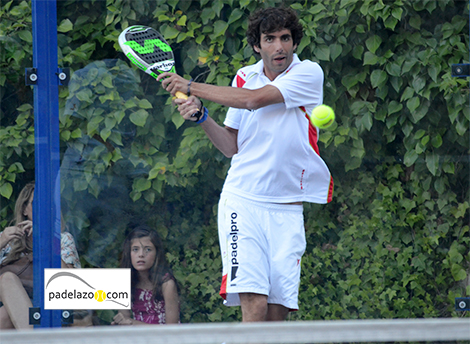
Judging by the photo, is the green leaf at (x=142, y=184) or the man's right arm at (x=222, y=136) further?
the green leaf at (x=142, y=184)

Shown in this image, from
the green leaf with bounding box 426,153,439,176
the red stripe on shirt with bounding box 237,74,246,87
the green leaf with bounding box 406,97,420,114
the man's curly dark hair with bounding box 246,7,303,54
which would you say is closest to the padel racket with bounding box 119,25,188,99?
the red stripe on shirt with bounding box 237,74,246,87

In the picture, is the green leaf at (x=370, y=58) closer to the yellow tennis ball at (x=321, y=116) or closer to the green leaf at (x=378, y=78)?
the green leaf at (x=378, y=78)

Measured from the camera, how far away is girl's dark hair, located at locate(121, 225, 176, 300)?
3934mm

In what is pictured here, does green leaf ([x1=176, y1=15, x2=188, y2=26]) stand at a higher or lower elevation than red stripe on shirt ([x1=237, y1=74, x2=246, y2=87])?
higher

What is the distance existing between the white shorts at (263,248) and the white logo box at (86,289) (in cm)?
74

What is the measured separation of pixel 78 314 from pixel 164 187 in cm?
84

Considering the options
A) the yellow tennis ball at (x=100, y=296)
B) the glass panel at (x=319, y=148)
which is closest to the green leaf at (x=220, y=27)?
the glass panel at (x=319, y=148)

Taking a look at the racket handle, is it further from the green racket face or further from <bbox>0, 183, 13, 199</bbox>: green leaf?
<bbox>0, 183, 13, 199</bbox>: green leaf

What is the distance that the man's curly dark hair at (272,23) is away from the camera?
3.46m

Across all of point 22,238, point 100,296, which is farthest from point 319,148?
point 22,238

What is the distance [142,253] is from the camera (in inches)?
156

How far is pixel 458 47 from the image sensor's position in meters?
3.82

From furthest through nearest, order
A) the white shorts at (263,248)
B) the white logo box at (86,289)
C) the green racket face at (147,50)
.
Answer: the white logo box at (86,289)
the green racket face at (147,50)
the white shorts at (263,248)

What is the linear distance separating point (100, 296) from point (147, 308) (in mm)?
264
